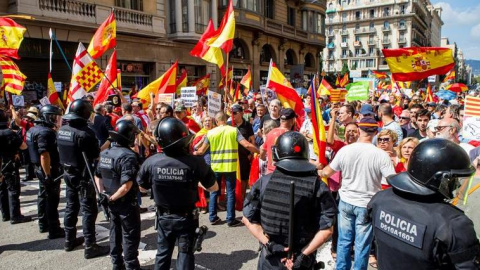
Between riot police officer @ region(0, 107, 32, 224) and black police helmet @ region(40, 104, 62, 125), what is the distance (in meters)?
0.70

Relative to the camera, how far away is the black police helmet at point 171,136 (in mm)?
3320

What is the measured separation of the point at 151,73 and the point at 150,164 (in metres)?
16.4

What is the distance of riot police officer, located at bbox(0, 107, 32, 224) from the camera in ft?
17.7

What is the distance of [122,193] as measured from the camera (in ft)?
12.3

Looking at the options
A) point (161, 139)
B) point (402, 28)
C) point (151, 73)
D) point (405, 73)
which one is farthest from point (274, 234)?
point (402, 28)

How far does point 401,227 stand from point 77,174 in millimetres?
4154

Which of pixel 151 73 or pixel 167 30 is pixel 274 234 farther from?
pixel 167 30

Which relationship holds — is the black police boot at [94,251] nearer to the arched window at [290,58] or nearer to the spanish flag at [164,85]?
the spanish flag at [164,85]

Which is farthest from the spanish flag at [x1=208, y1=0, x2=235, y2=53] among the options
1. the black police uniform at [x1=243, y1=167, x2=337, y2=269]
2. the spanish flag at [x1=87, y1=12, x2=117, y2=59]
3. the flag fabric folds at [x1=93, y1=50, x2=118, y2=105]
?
the black police uniform at [x1=243, y1=167, x2=337, y2=269]

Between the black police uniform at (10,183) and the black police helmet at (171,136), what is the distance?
3.31m

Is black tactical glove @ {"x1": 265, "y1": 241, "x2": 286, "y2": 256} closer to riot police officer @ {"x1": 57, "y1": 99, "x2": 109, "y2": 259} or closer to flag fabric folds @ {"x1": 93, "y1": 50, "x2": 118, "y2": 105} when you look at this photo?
riot police officer @ {"x1": 57, "y1": 99, "x2": 109, "y2": 259}

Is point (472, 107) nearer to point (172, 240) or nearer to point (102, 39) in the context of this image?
point (172, 240)

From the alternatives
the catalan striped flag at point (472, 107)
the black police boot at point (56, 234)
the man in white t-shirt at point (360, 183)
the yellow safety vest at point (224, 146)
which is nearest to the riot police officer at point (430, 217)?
the man in white t-shirt at point (360, 183)

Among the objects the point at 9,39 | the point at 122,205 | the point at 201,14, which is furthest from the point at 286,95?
the point at 201,14
